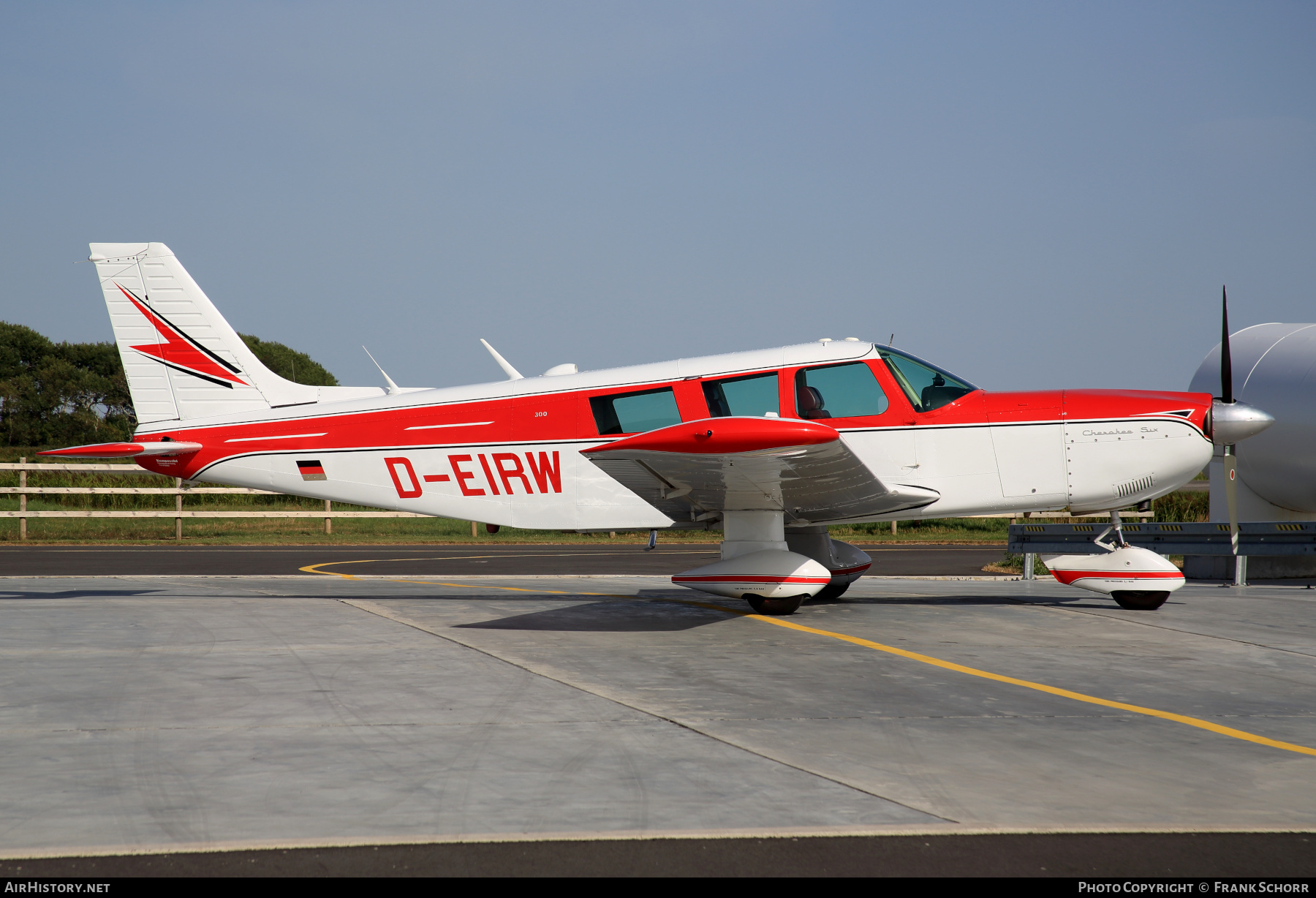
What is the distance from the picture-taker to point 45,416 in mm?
54250

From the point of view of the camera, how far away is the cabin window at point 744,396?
8625 mm

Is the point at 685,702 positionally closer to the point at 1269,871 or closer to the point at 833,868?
the point at 833,868

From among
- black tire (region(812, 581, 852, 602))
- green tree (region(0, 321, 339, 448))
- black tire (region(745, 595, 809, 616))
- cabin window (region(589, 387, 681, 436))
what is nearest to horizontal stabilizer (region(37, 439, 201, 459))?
cabin window (region(589, 387, 681, 436))

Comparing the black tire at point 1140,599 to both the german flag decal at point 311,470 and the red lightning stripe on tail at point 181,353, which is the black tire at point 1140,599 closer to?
the german flag decal at point 311,470

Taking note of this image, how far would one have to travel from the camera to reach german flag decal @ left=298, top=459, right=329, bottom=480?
31.0 feet

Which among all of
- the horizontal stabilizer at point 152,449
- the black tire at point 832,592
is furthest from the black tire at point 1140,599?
the horizontal stabilizer at point 152,449

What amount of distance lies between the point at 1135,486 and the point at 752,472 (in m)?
3.79

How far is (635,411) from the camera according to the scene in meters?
8.84

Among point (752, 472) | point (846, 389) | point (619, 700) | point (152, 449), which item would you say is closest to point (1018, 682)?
point (619, 700)

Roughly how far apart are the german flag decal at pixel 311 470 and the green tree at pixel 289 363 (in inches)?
2108

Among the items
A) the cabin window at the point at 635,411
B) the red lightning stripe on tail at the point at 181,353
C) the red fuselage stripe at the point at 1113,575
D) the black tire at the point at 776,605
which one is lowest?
the black tire at the point at 776,605

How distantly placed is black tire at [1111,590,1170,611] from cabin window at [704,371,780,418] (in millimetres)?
3803

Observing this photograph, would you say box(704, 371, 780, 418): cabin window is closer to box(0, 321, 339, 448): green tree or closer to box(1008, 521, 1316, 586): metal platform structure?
box(1008, 521, 1316, 586): metal platform structure

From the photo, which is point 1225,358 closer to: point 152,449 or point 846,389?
point 846,389
